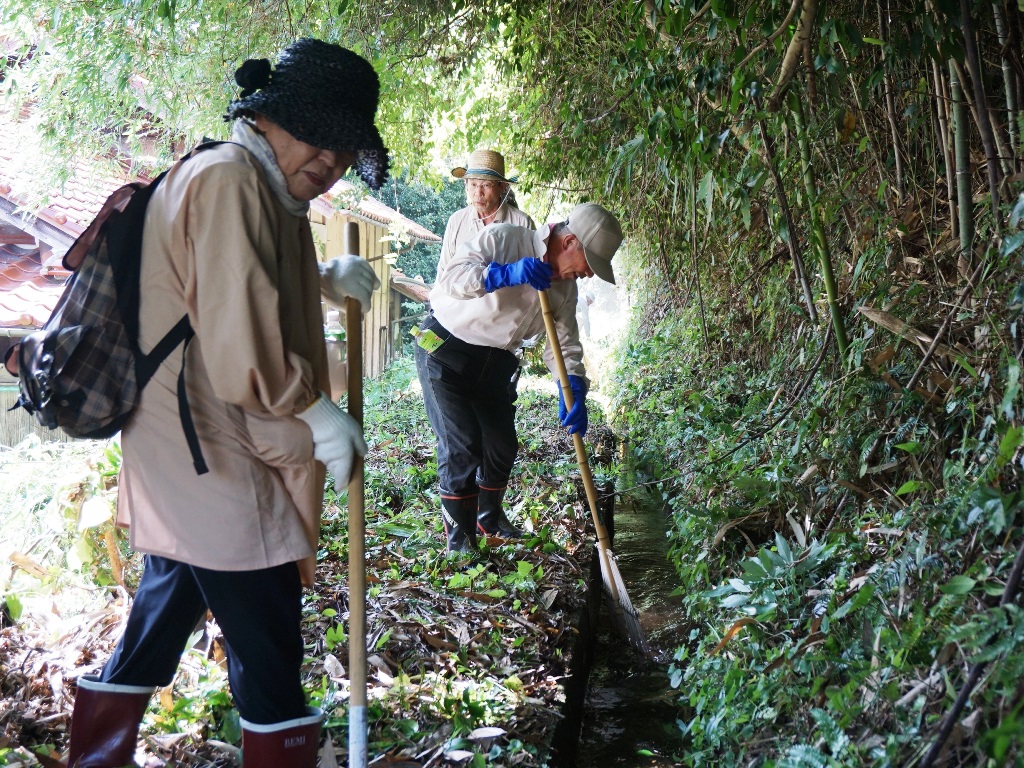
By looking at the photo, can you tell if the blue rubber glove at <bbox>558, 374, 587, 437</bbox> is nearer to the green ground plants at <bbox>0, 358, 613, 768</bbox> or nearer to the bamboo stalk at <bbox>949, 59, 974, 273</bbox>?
the green ground plants at <bbox>0, 358, 613, 768</bbox>

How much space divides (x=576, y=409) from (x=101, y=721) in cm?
311

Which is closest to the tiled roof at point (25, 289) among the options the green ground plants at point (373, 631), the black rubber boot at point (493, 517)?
the green ground plants at point (373, 631)

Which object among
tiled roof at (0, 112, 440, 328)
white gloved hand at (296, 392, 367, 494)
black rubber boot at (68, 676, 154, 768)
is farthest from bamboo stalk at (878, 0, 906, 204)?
tiled roof at (0, 112, 440, 328)

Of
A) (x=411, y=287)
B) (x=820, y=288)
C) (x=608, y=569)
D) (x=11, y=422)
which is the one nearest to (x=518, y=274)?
(x=608, y=569)

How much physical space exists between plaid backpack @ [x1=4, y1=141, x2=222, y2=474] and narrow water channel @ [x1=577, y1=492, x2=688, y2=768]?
7.58 feet

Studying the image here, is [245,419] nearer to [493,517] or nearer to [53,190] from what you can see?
[493,517]

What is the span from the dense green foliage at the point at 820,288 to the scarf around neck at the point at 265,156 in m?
1.62

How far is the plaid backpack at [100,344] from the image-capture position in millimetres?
2100

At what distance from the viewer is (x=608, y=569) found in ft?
15.9

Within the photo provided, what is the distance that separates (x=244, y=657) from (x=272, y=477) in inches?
18.5

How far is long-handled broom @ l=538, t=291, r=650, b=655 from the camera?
458 cm

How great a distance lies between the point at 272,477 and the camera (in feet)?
7.54

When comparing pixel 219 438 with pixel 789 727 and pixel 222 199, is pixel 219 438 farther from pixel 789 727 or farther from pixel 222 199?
pixel 789 727

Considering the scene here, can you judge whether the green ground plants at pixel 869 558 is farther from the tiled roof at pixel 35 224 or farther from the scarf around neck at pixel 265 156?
the tiled roof at pixel 35 224
